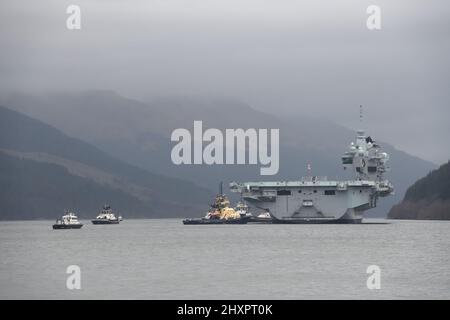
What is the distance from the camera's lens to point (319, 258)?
110m

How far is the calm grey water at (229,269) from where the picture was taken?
78.1m

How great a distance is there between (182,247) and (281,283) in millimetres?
48850

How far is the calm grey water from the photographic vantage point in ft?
256

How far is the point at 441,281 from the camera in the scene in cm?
8556

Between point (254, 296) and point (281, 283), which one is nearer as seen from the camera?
point (254, 296)

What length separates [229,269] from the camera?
96500mm

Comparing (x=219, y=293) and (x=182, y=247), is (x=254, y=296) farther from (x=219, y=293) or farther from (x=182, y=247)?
(x=182, y=247)
